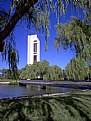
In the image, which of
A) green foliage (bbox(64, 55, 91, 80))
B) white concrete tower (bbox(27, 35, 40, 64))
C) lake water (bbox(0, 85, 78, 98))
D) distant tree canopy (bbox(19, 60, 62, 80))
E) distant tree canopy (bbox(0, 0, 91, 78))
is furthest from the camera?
distant tree canopy (bbox(19, 60, 62, 80))

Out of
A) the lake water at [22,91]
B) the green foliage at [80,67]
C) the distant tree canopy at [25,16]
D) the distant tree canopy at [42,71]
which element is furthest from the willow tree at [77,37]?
the distant tree canopy at [42,71]

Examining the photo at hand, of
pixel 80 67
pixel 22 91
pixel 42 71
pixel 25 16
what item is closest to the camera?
pixel 25 16

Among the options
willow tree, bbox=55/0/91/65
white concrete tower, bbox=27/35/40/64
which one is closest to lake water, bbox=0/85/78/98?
white concrete tower, bbox=27/35/40/64

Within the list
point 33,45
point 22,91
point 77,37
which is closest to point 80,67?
point 77,37

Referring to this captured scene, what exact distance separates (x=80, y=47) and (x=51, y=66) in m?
42.8

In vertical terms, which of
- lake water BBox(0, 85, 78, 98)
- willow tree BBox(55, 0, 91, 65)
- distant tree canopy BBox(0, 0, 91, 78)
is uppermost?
willow tree BBox(55, 0, 91, 65)

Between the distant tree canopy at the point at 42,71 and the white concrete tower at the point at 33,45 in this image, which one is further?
the distant tree canopy at the point at 42,71

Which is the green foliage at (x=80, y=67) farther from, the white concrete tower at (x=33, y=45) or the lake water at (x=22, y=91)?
the lake water at (x=22, y=91)

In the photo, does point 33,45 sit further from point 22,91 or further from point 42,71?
point 42,71

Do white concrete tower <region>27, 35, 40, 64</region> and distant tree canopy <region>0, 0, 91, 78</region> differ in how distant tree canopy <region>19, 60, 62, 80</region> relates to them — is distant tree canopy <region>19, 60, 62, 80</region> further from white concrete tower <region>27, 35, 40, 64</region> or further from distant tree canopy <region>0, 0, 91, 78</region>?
distant tree canopy <region>0, 0, 91, 78</region>

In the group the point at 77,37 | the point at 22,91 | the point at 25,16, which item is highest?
the point at 77,37

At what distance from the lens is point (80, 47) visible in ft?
56.9

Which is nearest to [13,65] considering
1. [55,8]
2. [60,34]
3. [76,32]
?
[55,8]

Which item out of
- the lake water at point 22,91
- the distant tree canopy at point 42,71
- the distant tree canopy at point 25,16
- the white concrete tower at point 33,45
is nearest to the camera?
the distant tree canopy at point 25,16
